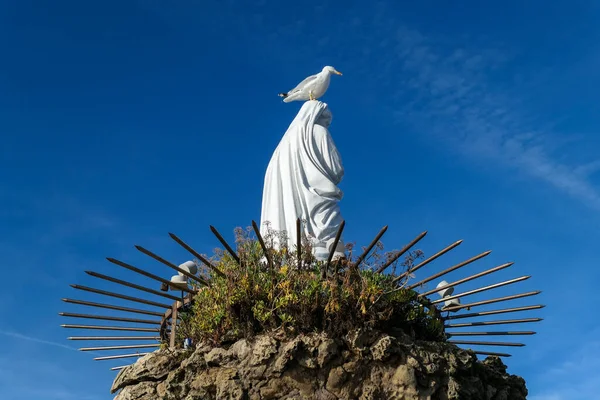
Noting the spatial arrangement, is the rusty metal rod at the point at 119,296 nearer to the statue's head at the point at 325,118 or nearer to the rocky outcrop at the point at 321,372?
the rocky outcrop at the point at 321,372

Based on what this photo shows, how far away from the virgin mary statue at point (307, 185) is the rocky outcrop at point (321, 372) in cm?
233

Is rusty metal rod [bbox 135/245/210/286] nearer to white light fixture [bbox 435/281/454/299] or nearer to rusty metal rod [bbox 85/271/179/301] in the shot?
rusty metal rod [bbox 85/271/179/301]

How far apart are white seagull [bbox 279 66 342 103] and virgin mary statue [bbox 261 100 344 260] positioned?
3.43 ft

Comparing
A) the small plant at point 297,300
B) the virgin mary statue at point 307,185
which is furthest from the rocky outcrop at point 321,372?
the virgin mary statue at point 307,185

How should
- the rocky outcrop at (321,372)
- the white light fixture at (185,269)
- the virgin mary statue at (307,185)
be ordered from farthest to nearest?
the virgin mary statue at (307,185)
the white light fixture at (185,269)
the rocky outcrop at (321,372)

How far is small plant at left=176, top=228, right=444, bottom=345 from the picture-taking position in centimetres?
1177

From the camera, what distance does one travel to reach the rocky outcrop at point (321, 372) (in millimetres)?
11430

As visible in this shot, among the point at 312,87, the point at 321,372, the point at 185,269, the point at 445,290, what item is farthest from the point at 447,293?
the point at 312,87

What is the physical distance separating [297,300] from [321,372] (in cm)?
118

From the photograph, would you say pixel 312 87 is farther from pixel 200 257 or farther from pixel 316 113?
pixel 200 257

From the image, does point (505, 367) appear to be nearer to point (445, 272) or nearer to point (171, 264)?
point (445, 272)

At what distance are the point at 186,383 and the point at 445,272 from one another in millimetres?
4589

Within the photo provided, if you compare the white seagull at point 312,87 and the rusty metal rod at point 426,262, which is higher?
the white seagull at point 312,87

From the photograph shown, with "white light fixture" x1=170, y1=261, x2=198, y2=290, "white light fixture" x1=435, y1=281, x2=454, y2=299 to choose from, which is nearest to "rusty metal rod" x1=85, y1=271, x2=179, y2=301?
"white light fixture" x1=170, y1=261, x2=198, y2=290
